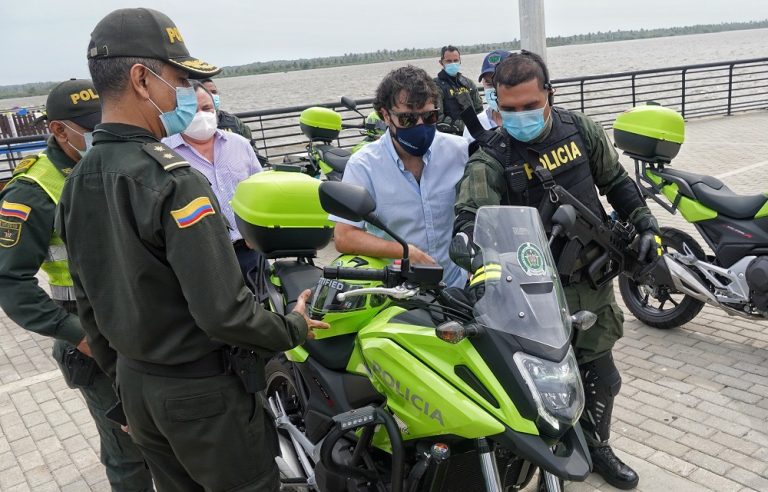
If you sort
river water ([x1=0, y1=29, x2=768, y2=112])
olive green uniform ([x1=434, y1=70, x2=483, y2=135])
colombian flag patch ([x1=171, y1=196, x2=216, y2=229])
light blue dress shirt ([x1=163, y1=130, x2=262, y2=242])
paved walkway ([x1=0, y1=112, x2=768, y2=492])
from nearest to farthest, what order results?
colombian flag patch ([x1=171, y1=196, x2=216, y2=229]), paved walkway ([x1=0, y1=112, x2=768, y2=492]), light blue dress shirt ([x1=163, y1=130, x2=262, y2=242]), olive green uniform ([x1=434, y1=70, x2=483, y2=135]), river water ([x1=0, y1=29, x2=768, y2=112])

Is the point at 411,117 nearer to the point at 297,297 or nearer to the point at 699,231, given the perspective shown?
the point at 297,297

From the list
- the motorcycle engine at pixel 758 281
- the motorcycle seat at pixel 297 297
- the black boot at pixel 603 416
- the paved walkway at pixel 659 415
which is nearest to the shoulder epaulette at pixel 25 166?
the motorcycle seat at pixel 297 297

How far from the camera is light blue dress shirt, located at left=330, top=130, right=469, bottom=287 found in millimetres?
2787

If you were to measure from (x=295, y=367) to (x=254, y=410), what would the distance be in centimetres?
65

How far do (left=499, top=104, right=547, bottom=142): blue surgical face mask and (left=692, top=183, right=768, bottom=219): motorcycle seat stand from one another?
205 cm

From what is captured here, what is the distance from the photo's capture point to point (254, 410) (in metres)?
2.01

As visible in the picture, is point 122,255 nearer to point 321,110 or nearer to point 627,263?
point 627,263

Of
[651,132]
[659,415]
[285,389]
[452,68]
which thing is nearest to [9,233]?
[285,389]

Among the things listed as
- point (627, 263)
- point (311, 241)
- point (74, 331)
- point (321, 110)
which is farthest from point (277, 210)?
point (321, 110)

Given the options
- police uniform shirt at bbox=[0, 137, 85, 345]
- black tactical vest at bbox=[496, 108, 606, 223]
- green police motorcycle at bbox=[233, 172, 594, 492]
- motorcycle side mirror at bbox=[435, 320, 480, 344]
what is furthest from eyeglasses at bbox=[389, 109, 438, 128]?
police uniform shirt at bbox=[0, 137, 85, 345]

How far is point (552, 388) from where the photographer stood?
168 cm

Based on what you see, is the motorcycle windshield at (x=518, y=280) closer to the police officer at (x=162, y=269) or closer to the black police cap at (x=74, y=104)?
the police officer at (x=162, y=269)

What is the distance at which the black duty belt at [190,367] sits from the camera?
6.00ft

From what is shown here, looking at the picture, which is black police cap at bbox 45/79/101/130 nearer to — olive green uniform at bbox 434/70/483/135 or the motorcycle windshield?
the motorcycle windshield
